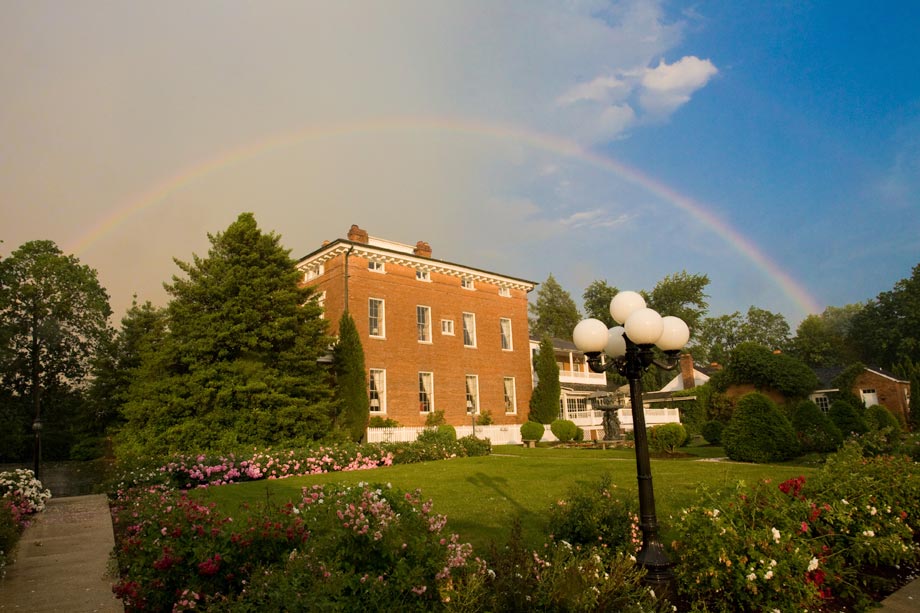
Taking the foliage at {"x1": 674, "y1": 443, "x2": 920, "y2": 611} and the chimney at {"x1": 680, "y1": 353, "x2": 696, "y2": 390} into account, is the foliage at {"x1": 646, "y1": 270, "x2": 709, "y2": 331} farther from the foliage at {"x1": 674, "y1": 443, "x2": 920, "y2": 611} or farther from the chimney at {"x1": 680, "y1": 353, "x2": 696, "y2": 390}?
the foliage at {"x1": 674, "y1": 443, "x2": 920, "y2": 611}

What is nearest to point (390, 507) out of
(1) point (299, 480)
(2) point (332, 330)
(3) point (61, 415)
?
(1) point (299, 480)

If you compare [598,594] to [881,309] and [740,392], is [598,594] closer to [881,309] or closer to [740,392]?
[740,392]

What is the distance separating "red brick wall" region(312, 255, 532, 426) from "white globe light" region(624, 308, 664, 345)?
23.9 metres

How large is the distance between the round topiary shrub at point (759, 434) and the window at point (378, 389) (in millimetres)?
17222

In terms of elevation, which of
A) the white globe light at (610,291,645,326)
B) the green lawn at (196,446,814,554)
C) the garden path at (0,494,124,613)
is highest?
the white globe light at (610,291,645,326)

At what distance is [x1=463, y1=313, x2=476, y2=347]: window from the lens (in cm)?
3425

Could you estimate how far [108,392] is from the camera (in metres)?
32.8

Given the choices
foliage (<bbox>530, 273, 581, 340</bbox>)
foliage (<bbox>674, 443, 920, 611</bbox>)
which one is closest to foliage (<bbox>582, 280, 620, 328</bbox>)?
foliage (<bbox>530, 273, 581, 340</bbox>)

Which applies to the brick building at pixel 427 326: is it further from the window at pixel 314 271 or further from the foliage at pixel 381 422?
the foliage at pixel 381 422

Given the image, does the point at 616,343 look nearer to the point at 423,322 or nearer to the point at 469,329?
the point at 423,322

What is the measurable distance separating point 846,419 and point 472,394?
64.5ft

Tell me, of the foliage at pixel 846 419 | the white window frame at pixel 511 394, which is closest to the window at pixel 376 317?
the white window frame at pixel 511 394

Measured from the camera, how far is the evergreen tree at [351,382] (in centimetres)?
2522

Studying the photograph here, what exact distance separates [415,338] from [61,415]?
81.6 feet
